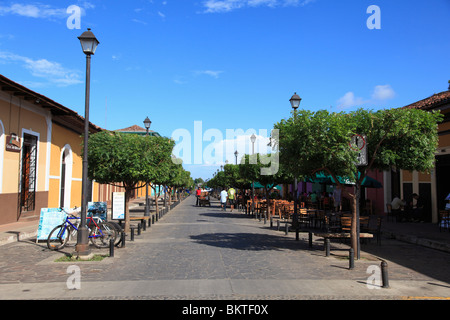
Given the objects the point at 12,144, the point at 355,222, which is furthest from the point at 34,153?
the point at 355,222

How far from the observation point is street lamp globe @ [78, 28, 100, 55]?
9.73 meters

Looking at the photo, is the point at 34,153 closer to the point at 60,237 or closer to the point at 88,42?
the point at 60,237

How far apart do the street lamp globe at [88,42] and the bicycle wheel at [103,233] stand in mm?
5064

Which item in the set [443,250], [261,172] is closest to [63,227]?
[443,250]

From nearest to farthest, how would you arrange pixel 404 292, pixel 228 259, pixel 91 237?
1. pixel 404 292
2. pixel 228 259
3. pixel 91 237

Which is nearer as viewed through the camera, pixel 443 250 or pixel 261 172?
pixel 443 250

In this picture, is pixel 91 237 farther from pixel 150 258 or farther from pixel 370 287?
pixel 370 287

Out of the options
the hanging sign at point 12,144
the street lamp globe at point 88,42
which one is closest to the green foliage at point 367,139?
the street lamp globe at point 88,42

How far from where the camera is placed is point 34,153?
700 inches

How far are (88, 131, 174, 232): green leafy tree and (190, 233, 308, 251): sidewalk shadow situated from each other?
3.10 m

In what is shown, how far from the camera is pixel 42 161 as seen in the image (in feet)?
60.6

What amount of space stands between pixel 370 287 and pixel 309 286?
1.14 meters
